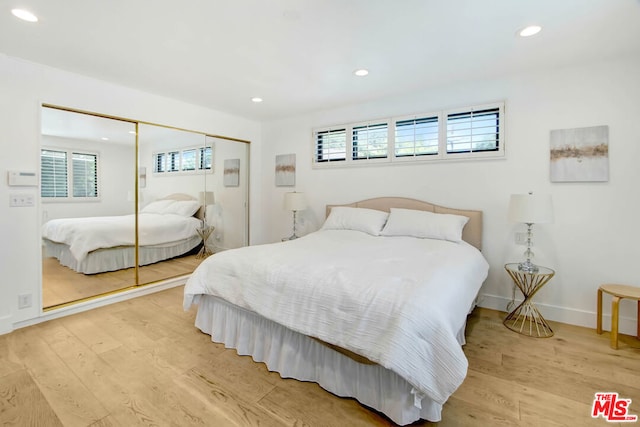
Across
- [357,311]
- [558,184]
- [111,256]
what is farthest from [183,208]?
[558,184]

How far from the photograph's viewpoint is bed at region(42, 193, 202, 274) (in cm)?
298

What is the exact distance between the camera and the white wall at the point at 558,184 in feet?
8.39

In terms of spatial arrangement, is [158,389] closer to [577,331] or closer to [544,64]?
[577,331]

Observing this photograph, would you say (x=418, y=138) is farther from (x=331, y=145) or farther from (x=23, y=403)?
(x=23, y=403)

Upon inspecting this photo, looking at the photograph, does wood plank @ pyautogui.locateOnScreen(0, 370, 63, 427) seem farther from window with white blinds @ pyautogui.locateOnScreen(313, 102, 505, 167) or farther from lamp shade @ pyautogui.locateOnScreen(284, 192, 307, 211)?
window with white blinds @ pyautogui.locateOnScreen(313, 102, 505, 167)

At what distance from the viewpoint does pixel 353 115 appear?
4.01 metres

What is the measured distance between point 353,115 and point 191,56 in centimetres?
213

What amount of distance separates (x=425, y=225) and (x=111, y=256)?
352 centimetres

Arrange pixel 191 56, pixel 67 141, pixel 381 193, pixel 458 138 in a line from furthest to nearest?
pixel 381 193, pixel 458 138, pixel 67 141, pixel 191 56

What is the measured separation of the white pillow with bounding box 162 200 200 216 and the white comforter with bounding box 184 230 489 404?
1764 millimetres

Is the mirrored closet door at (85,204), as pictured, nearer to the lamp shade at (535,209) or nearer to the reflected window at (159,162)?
the reflected window at (159,162)

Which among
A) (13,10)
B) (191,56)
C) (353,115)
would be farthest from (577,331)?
(13,10)

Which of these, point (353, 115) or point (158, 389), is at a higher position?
point (353, 115)

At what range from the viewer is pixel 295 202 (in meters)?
4.14
